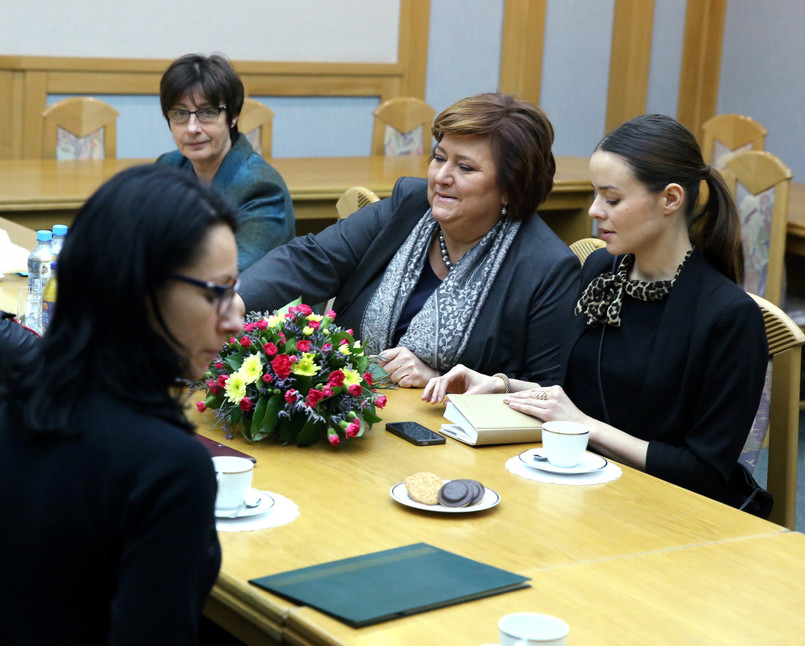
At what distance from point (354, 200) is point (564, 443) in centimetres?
180

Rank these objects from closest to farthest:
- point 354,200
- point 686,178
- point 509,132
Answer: point 686,178, point 509,132, point 354,200

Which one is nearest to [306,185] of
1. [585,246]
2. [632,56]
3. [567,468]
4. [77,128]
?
[77,128]

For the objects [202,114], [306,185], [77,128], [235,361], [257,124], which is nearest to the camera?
[235,361]

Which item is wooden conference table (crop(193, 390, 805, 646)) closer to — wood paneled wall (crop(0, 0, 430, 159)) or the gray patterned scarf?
the gray patterned scarf

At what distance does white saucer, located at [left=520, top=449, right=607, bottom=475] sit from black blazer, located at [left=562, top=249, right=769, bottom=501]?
7.7 inches

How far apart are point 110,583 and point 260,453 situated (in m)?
0.79

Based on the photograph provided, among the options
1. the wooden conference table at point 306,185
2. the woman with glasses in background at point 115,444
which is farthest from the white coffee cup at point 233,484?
the wooden conference table at point 306,185

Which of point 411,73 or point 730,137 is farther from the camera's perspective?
point 411,73

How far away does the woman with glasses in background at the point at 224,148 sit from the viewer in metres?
3.19

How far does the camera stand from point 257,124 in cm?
510

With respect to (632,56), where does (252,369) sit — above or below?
below

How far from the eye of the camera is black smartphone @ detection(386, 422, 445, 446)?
1.89 m

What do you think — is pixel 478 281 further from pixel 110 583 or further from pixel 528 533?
pixel 110 583

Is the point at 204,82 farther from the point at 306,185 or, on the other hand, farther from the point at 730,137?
the point at 730,137
